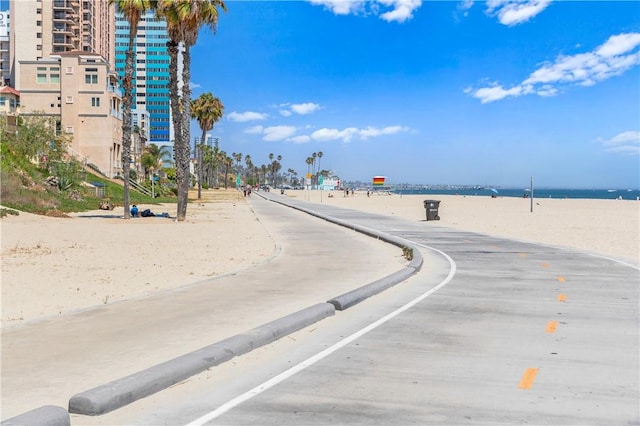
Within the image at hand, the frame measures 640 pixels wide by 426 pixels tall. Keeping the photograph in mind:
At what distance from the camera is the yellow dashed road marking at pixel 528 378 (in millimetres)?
6301

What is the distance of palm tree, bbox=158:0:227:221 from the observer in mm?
32344

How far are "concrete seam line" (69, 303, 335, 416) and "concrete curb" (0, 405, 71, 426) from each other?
327mm

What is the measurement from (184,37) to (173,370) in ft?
98.3

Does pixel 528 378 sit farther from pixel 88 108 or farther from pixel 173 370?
pixel 88 108

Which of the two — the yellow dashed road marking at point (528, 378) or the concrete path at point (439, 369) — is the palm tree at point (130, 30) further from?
the yellow dashed road marking at point (528, 378)

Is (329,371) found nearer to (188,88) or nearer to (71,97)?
(188,88)

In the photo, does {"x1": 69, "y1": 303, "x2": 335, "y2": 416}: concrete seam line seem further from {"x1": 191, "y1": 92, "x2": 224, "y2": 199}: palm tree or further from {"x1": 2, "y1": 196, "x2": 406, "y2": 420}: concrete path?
{"x1": 191, "y1": 92, "x2": 224, "y2": 199}: palm tree

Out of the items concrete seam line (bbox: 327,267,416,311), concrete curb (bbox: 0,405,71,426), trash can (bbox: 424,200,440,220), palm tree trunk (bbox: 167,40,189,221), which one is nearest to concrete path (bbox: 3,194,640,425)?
concrete seam line (bbox: 327,267,416,311)

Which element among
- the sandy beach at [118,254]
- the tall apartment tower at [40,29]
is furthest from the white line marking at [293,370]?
the tall apartment tower at [40,29]

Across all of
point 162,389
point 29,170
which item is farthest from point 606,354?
point 29,170

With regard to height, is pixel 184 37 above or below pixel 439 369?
above

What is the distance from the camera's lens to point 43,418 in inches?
191

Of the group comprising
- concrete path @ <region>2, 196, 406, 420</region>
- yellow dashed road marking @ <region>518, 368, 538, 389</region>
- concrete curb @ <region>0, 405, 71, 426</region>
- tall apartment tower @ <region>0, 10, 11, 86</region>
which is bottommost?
yellow dashed road marking @ <region>518, 368, 538, 389</region>

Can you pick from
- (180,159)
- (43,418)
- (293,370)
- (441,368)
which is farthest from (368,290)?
(180,159)
